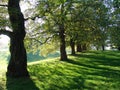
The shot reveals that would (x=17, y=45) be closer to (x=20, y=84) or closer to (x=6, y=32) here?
(x=6, y=32)

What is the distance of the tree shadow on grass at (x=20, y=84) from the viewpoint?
85.9 feet

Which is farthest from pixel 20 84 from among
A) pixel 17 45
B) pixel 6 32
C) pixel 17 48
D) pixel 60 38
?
pixel 60 38

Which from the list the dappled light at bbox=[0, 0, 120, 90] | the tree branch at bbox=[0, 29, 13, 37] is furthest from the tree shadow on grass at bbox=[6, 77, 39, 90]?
the tree branch at bbox=[0, 29, 13, 37]

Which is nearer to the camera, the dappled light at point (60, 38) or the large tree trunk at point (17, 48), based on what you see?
the dappled light at point (60, 38)

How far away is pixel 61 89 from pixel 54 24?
2165 cm

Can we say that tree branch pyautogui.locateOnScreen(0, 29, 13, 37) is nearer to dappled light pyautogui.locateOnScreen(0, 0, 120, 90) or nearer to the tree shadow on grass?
dappled light pyautogui.locateOnScreen(0, 0, 120, 90)

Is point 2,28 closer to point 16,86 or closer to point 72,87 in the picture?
point 16,86

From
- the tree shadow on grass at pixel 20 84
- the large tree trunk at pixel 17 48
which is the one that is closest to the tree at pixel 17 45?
the large tree trunk at pixel 17 48

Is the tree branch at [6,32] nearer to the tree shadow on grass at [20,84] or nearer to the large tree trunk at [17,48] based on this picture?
the large tree trunk at [17,48]

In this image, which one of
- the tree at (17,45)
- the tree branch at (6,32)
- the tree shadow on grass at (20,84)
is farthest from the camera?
the tree at (17,45)

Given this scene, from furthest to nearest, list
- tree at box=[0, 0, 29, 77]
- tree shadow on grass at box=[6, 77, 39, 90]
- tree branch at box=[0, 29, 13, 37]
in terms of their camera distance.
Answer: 1. tree at box=[0, 0, 29, 77]
2. tree branch at box=[0, 29, 13, 37]
3. tree shadow on grass at box=[6, 77, 39, 90]

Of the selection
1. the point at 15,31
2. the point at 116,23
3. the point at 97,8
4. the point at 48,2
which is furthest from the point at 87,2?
the point at 15,31

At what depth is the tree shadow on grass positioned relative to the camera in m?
26.2

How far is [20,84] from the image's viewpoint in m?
28.0
